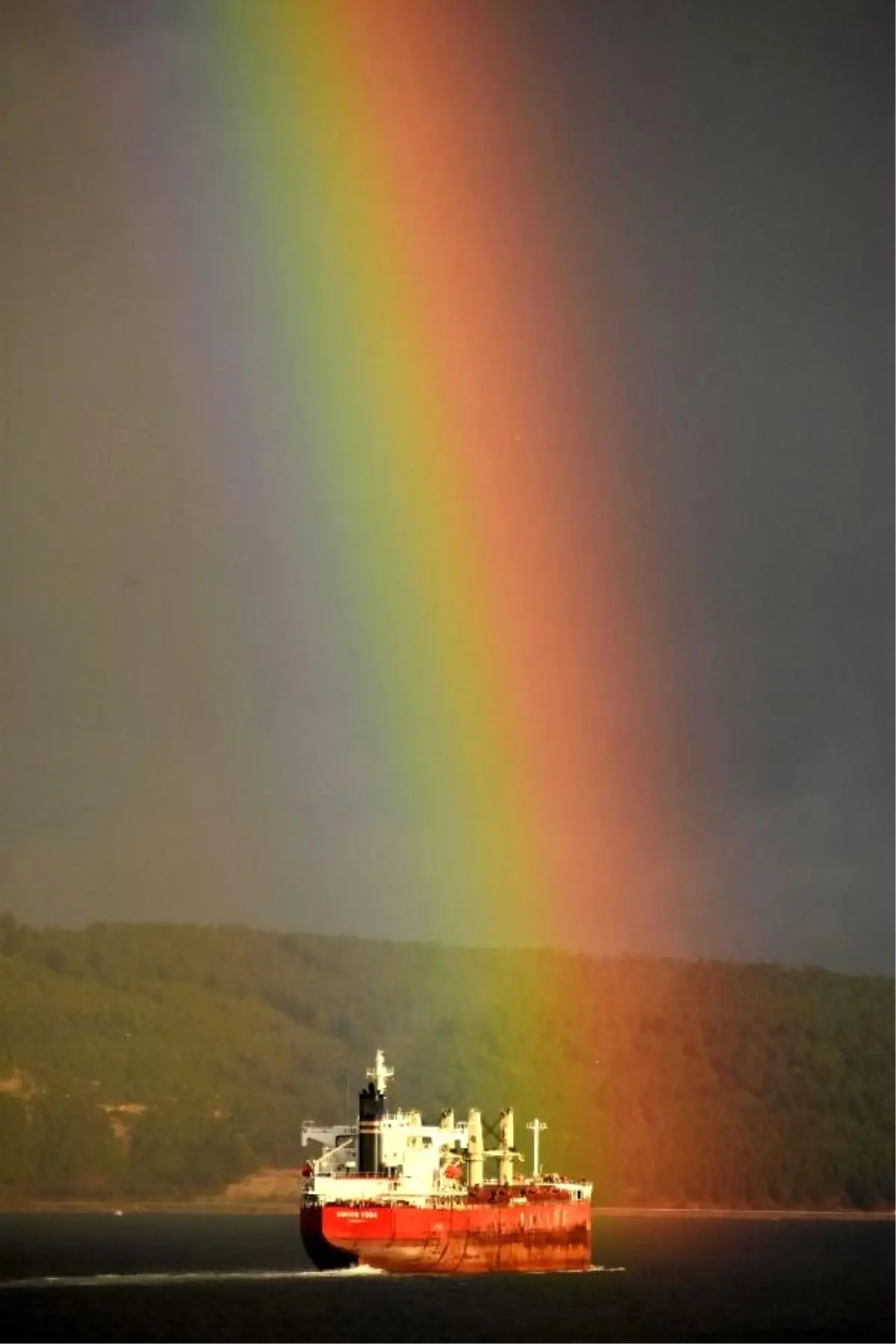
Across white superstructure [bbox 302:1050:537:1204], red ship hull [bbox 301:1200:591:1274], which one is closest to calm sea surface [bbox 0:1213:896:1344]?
red ship hull [bbox 301:1200:591:1274]

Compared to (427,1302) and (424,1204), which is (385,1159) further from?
(427,1302)

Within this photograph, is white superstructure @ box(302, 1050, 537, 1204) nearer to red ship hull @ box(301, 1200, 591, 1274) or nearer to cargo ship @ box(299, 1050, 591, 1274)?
cargo ship @ box(299, 1050, 591, 1274)

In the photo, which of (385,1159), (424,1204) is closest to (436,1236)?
(424,1204)

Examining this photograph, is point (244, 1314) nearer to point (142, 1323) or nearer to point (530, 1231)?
point (142, 1323)


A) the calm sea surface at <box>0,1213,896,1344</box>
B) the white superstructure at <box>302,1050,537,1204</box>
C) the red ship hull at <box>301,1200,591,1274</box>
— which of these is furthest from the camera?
the white superstructure at <box>302,1050,537,1204</box>

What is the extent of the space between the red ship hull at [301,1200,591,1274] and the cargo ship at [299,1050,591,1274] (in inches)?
2.0

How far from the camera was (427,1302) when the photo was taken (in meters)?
130

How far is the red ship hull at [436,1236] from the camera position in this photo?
12256cm

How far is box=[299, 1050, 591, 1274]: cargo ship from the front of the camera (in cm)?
12294

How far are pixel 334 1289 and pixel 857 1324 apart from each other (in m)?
29.9

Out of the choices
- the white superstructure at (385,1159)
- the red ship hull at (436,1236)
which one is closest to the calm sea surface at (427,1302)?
the red ship hull at (436,1236)

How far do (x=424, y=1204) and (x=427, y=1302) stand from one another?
821 cm

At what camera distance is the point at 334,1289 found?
13812cm

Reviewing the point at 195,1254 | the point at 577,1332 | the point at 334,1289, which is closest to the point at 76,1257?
the point at 195,1254
